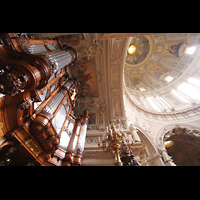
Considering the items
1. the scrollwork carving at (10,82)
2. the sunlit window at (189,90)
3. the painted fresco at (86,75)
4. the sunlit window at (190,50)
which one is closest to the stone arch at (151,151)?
the painted fresco at (86,75)

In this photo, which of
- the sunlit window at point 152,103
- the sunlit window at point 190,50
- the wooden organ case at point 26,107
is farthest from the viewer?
the sunlit window at point 152,103

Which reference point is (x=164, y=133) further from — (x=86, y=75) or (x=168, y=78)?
(x=86, y=75)

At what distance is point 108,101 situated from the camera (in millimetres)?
8789

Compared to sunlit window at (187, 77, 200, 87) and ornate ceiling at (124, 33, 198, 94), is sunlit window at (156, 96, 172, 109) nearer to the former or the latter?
ornate ceiling at (124, 33, 198, 94)

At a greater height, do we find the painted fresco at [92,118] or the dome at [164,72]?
the dome at [164,72]

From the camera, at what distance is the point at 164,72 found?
46.7 ft

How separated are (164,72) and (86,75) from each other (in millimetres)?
12742

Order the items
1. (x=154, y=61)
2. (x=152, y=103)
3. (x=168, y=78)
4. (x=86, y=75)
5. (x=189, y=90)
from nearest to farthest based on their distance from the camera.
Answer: (x=86, y=75), (x=189, y=90), (x=152, y=103), (x=168, y=78), (x=154, y=61)

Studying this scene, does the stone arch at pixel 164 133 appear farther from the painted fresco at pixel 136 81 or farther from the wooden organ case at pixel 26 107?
the painted fresco at pixel 136 81

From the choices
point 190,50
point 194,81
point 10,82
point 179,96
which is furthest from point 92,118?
point 190,50

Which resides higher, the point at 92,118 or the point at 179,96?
the point at 179,96

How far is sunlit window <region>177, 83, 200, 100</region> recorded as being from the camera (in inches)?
401

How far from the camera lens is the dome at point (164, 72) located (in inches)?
441

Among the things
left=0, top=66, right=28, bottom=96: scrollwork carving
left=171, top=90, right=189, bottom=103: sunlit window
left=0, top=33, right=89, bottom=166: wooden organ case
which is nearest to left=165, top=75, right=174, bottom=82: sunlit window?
left=171, top=90, right=189, bottom=103: sunlit window
